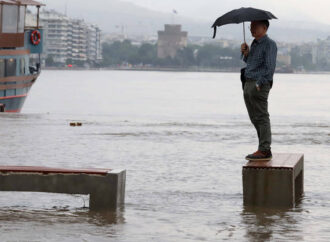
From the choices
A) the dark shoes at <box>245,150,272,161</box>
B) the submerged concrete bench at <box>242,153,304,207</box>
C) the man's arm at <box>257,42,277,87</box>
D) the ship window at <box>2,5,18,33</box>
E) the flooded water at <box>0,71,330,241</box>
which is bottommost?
the flooded water at <box>0,71,330,241</box>

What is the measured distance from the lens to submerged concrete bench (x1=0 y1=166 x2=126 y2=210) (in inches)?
353

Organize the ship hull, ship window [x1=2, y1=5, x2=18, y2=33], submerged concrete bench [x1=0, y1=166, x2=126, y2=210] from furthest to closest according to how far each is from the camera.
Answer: the ship hull
ship window [x1=2, y1=5, x2=18, y2=33]
submerged concrete bench [x1=0, y1=166, x2=126, y2=210]

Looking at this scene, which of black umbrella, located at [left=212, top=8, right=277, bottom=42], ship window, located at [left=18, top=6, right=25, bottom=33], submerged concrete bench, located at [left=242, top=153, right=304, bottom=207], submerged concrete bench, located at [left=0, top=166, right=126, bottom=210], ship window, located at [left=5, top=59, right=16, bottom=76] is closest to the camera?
submerged concrete bench, located at [left=0, top=166, right=126, bottom=210]

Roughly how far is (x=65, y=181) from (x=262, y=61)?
230 centimetres

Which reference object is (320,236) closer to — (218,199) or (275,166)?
(275,166)

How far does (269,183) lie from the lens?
931 cm

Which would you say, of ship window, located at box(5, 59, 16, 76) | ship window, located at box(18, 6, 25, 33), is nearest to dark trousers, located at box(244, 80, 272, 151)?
ship window, located at box(18, 6, 25, 33)

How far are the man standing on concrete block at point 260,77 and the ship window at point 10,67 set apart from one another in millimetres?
36673

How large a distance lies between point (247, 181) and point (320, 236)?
1.61 metres

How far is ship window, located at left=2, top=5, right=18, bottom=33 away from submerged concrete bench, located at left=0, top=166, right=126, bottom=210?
118 ft

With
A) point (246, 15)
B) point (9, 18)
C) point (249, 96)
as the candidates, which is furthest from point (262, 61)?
point (9, 18)

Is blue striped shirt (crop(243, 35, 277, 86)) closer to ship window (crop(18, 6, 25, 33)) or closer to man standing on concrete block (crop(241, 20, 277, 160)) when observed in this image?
man standing on concrete block (crop(241, 20, 277, 160))

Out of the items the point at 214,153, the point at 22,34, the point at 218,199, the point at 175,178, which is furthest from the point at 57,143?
the point at 22,34

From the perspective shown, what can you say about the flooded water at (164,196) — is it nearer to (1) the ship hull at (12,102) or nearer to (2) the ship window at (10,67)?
(1) the ship hull at (12,102)
